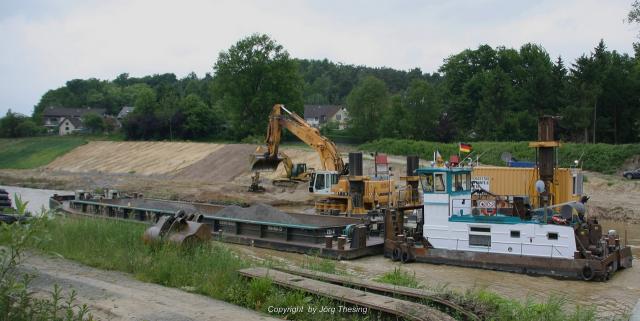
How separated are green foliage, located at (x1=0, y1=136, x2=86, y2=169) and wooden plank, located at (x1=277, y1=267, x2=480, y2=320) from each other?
64.7 metres

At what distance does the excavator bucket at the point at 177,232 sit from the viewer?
12.9 metres

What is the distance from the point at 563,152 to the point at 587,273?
27860mm

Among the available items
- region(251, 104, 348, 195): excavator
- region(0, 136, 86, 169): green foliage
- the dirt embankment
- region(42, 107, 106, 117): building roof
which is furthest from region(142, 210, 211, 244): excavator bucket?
region(42, 107, 106, 117): building roof

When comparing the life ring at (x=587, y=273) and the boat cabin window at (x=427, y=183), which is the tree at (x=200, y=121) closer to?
the boat cabin window at (x=427, y=183)

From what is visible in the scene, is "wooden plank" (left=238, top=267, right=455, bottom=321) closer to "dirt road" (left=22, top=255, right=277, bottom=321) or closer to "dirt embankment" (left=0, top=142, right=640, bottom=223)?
"dirt road" (left=22, top=255, right=277, bottom=321)

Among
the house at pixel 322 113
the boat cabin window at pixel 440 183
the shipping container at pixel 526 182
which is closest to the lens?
the boat cabin window at pixel 440 183

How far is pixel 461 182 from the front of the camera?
19234 millimetres

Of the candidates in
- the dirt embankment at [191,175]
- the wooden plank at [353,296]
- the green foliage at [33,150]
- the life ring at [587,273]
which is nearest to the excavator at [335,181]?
the dirt embankment at [191,175]

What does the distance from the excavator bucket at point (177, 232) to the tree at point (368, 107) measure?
5167cm

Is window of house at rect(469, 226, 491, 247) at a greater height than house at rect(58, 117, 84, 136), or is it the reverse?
house at rect(58, 117, 84, 136)

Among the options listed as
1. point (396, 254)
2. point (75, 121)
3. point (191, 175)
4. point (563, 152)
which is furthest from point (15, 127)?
point (396, 254)

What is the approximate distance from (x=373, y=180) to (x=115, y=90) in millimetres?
120509

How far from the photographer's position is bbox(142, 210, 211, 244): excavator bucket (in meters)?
12.9

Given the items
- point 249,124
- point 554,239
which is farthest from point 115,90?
point 554,239
